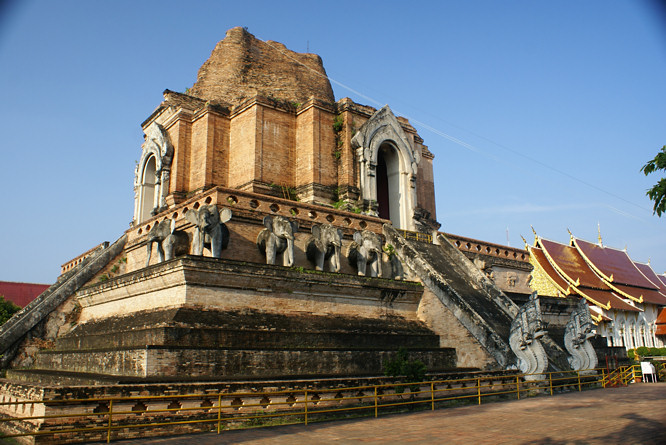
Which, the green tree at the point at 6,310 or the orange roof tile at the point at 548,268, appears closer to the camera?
the green tree at the point at 6,310

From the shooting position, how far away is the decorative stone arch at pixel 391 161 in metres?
19.7

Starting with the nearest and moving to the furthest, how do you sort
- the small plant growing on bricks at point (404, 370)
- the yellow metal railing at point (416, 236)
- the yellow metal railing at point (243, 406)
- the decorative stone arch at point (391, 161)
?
the yellow metal railing at point (243, 406), the small plant growing on bricks at point (404, 370), the yellow metal railing at point (416, 236), the decorative stone arch at point (391, 161)

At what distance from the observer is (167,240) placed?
1434 cm

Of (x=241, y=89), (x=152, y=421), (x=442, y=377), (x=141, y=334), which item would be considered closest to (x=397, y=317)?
(x=442, y=377)

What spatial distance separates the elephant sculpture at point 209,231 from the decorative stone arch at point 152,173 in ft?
21.9

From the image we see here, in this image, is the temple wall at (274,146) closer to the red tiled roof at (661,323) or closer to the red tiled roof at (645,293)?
the red tiled roof at (645,293)

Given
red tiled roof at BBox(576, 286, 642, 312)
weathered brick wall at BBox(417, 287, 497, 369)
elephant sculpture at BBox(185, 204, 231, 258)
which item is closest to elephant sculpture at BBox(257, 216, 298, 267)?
elephant sculpture at BBox(185, 204, 231, 258)

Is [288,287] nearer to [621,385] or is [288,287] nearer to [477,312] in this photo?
[477,312]

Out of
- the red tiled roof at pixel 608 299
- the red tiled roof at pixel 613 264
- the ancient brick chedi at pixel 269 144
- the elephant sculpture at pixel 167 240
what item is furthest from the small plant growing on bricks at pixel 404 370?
the red tiled roof at pixel 613 264

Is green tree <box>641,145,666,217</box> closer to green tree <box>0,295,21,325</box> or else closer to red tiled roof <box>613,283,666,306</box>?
green tree <box>0,295,21,325</box>

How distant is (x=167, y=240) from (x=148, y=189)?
826 cm

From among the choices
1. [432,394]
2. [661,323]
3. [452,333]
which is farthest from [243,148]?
[661,323]

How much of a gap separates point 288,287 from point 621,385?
9.59m

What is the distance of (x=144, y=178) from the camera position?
21.9 m
